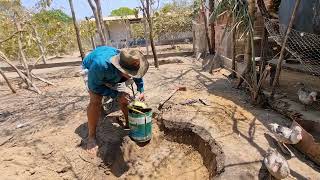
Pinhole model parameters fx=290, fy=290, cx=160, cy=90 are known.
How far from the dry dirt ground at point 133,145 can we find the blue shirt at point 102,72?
2.86 feet

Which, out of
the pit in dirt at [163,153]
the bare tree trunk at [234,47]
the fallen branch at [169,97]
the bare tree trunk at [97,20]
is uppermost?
the bare tree trunk at [97,20]

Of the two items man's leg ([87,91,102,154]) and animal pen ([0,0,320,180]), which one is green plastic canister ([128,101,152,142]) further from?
man's leg ([87,91,102,154])

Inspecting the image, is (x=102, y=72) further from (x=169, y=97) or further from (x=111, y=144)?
(x=169, y=97)

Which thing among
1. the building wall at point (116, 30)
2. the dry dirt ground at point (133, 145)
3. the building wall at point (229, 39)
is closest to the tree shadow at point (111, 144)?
the dry dirt ground at point (133, 145)

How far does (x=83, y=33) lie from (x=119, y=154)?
12.7 m

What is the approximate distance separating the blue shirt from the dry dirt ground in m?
0.87

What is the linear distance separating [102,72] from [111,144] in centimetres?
125

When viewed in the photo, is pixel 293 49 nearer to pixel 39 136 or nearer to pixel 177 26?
pixel 39 136

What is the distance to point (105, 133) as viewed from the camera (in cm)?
468

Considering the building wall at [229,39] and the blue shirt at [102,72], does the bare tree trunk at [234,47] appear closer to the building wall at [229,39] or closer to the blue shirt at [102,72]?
the building wall at [229,39]

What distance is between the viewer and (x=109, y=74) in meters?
3.94

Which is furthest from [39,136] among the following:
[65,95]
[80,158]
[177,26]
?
[177,26]

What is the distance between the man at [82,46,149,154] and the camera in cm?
375

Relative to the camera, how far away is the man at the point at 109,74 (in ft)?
12.3
